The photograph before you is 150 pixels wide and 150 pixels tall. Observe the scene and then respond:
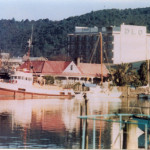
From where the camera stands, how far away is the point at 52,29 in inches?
6161

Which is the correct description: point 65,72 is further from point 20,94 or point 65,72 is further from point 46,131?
point 46,131

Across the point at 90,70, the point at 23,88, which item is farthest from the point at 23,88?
the point at 90,70

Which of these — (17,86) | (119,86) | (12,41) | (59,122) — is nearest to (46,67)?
(119,86)

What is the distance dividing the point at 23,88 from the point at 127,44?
120ft

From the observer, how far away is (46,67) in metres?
78.4

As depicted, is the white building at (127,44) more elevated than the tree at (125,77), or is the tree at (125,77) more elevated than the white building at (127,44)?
the white building at (127,44)

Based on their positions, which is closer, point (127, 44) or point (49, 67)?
point (49, 67)

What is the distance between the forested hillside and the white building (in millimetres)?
29842

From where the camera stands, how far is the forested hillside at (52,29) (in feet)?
438

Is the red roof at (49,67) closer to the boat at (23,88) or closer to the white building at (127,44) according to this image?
the boat at (23,88)

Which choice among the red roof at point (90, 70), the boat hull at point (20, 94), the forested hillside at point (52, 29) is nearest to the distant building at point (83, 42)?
the red roof at point (90, 70)

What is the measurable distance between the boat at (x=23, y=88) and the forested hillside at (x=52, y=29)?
221 feet

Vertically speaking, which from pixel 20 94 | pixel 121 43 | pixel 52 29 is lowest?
pixel 20 94

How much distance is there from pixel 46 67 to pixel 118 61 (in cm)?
1950
